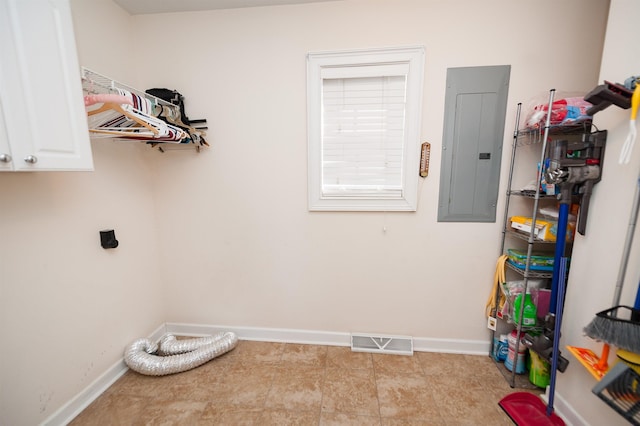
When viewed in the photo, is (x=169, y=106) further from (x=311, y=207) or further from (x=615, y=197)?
(x=615, y=197)

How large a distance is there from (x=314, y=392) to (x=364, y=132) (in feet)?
5.95

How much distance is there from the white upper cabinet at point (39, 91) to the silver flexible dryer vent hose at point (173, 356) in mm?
1340

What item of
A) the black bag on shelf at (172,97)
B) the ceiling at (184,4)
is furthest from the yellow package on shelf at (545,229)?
the black bag on shelf at (172,97)

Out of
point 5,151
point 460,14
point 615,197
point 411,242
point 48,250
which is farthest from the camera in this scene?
point 411,242

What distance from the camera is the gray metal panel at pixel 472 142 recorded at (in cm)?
155

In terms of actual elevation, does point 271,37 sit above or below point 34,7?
above

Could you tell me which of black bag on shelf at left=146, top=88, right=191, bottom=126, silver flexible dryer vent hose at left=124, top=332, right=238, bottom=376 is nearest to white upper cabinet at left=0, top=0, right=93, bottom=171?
black bag on shelf at left=146, top=88, right=191, bottom=126

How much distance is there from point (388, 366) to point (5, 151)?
2299 mm

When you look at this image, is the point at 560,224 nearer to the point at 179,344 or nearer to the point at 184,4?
the point at 179,344

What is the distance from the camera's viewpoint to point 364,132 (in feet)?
5.61

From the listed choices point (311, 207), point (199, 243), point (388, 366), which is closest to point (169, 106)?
point (199, 243)

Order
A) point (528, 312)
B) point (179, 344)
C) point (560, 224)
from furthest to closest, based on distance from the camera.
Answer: point (179, 344) → point (528, 312) → point (560, 224)

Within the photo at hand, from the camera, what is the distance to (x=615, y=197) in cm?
108

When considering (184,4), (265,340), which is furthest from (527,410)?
(184,4)
